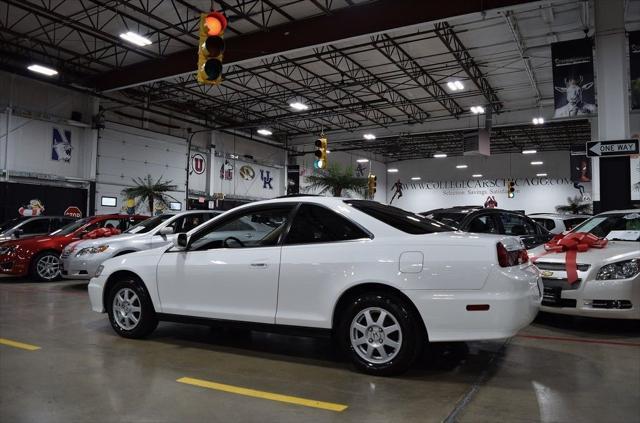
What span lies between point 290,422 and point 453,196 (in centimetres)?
4033

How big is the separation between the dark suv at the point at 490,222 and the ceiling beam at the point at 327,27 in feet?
19.0

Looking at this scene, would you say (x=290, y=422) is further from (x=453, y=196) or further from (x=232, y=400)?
(x=453, y=196)

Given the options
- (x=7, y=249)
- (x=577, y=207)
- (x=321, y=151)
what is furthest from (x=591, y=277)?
(x=577, y=207)

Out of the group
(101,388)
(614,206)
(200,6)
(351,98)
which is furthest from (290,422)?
(351,98)

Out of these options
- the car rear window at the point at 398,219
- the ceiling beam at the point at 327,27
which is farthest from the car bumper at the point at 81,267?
the ceiling beam at the point at 327,27

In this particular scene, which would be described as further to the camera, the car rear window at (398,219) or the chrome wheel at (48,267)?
the chrome wheel at (48,267)

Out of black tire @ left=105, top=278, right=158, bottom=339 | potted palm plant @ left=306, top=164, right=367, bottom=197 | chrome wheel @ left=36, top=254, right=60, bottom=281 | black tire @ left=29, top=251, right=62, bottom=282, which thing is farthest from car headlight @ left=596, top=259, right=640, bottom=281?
potted palm plant @ left=306, top=164, right=367, bottom=197

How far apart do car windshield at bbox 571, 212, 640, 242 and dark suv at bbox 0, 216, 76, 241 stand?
37.6 ft

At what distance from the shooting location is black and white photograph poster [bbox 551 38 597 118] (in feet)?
40.3

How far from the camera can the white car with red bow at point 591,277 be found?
17.9ft

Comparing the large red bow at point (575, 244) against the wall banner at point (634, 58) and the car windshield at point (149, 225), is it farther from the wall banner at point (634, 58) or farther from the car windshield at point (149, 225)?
the wall banner at point (634, 58)

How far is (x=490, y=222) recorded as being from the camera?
803 cm

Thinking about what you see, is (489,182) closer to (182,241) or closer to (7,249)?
(7,249)

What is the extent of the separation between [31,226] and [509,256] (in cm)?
1167
